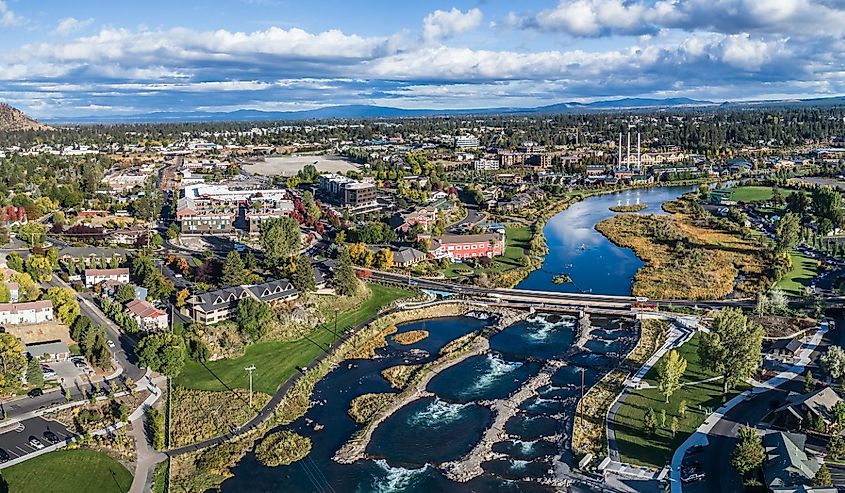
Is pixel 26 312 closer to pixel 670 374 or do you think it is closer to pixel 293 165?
pixel 670 374

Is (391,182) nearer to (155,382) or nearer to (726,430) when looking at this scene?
(155,382)

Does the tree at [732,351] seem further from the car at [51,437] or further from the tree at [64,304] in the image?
the tree at [64,304]

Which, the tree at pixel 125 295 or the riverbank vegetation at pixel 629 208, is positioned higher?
the riverbank vegetation at pixel 629 208

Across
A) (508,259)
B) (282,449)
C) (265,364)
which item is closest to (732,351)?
(282,449)

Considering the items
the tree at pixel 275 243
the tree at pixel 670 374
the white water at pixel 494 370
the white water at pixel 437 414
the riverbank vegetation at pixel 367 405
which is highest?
the tree at pixel 275 243

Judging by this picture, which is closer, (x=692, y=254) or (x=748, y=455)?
(x=748, y=455)

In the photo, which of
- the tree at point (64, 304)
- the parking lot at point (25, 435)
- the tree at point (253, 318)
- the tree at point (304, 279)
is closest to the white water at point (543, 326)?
the tree at point (304, 279)

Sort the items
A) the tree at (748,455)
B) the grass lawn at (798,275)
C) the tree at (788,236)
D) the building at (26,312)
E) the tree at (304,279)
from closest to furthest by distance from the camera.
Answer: the tree at (748,455) → the building at (26,312) → the tree at (304,279) → the grass lawn at (798,275) → the tree at (788,236)
